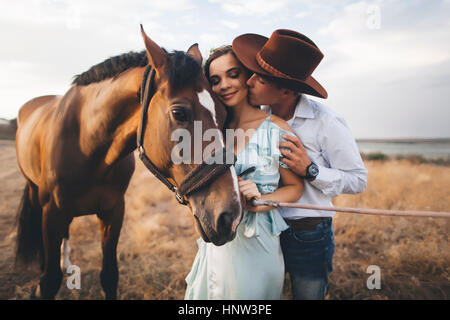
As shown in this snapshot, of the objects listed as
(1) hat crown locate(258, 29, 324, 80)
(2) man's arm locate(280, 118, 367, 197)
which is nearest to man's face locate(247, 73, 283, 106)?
(1) hat crown locate(258, 29, 324, 80)

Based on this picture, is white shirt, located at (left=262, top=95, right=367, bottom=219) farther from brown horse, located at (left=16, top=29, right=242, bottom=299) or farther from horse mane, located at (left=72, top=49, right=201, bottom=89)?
horse mane, located at (left=72, top=49, right=201, bottom=89)

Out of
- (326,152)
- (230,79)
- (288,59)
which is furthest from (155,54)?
(326,152)

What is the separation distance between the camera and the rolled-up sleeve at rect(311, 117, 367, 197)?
Answer: 1676 mm

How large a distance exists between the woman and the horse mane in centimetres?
21

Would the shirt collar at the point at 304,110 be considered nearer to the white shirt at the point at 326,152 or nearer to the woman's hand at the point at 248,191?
the white shirt at the point at 326,152

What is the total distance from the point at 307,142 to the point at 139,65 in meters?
1.45

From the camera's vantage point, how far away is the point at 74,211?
8.33 feet

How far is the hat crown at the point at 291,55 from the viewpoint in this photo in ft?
5.27

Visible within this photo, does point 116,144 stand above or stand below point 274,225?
→ above

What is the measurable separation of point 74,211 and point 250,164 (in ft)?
6.68

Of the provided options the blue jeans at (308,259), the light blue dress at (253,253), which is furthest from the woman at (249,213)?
the blue jeans at (308,259)

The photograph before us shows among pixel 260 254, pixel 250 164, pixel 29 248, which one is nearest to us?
pixel 260 254
